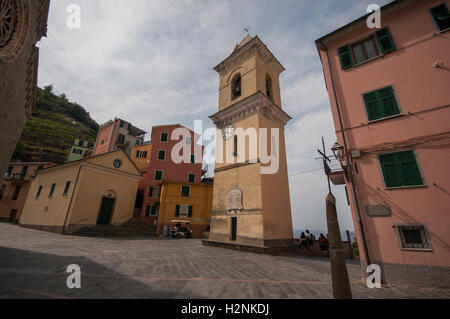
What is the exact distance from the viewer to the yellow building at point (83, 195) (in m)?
16.1

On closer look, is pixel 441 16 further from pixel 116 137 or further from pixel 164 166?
pixel 116 137

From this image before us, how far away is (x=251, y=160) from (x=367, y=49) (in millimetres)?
8623

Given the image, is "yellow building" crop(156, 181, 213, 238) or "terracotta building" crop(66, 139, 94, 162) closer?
"yellow building" crop(156, 181, 213, 238)

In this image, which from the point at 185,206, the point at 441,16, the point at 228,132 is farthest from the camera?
the point at 185,206

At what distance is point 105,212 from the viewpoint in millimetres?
18047

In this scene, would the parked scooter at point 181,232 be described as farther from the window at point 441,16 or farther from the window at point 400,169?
the window at point 441,16

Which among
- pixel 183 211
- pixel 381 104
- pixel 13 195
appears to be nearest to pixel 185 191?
pixel 183 211

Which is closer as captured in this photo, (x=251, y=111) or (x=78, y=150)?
(x=251, y=111)

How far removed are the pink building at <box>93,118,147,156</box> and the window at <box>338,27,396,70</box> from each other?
37443mm

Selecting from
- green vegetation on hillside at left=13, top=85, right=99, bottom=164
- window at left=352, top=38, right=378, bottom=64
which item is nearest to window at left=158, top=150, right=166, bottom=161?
window at left=352, top=38, right=378, bottom=64

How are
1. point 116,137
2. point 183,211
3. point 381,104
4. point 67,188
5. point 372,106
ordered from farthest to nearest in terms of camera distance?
point 116,137 < point 183,211 < point 67,188 < point 372,106 < point 381,104

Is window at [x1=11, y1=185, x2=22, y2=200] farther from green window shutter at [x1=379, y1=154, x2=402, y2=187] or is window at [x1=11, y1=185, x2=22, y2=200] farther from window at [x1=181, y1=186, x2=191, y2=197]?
green window shutter at [x1=379, y1=154, x2=402, y2=187]

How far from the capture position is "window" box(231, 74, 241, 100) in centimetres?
1673

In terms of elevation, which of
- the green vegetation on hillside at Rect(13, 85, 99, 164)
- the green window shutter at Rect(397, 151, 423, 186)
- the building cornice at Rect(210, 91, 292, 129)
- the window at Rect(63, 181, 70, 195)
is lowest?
the green window shutter at Rect(397, 151, 423, 186)
